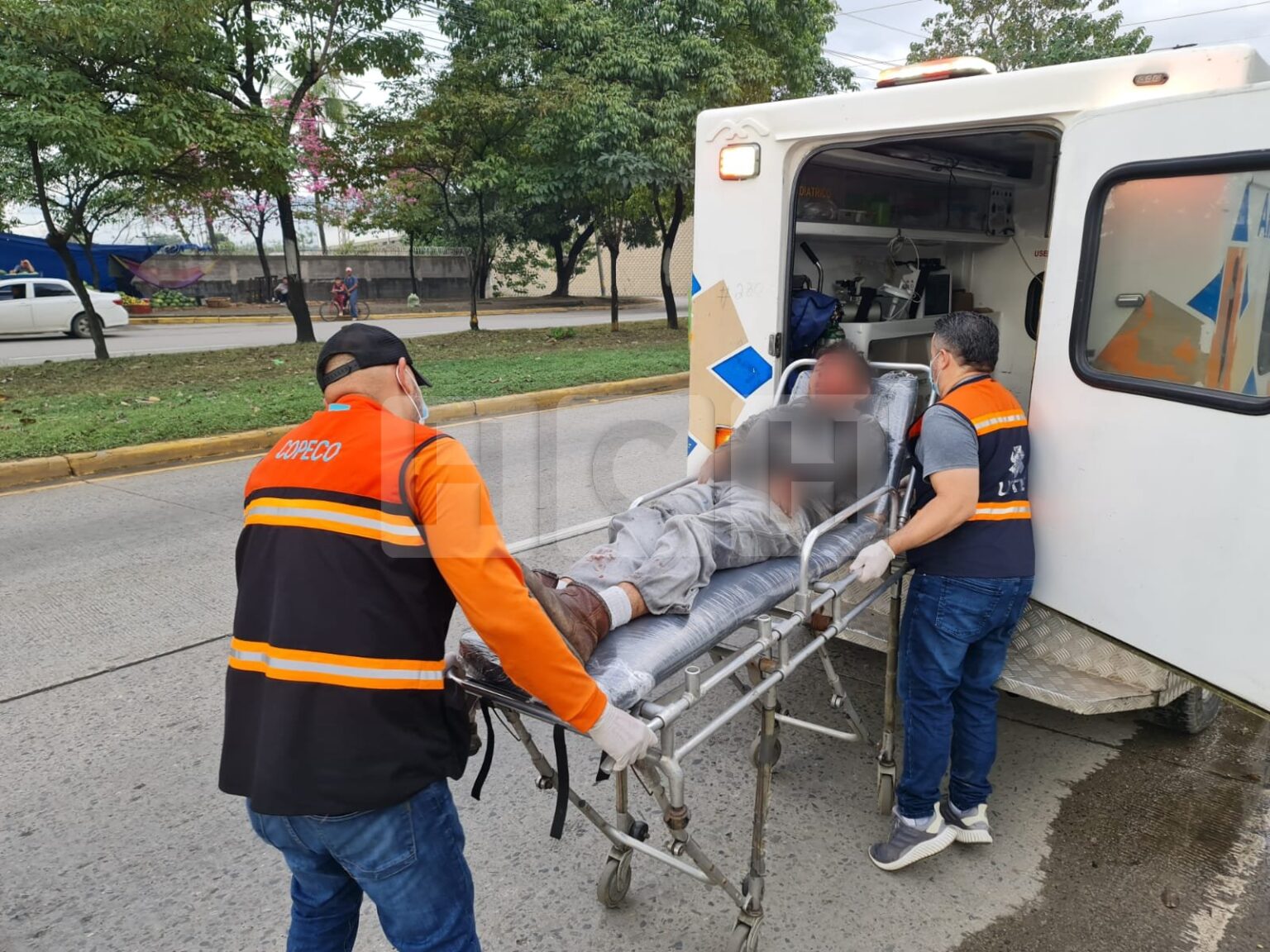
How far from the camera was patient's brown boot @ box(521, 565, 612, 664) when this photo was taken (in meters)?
2.21

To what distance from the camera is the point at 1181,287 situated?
2.63 meters

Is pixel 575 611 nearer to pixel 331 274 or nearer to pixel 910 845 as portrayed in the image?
pixel 910 845

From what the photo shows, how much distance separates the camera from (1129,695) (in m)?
2.98

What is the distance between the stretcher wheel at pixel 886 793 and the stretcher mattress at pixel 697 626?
2.43 ft

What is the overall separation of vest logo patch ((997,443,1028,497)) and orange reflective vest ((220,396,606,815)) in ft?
5.47

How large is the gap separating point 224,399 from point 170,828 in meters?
8.38

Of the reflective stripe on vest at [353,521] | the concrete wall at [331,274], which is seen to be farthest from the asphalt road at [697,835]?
the concrete wall at [331,274]

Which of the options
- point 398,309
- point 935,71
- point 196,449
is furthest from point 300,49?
point 398,309

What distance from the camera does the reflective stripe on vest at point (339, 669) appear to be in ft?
5.48

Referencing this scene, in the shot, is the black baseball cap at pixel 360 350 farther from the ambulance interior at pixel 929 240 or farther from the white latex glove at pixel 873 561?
the ambulance interior at pixel 929 240

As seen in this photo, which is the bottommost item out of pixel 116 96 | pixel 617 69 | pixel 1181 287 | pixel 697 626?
pixel 697 626

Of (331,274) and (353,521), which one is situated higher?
(331,274)

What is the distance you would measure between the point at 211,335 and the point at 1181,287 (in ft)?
76.1

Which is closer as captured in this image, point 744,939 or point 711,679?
point 711,679
